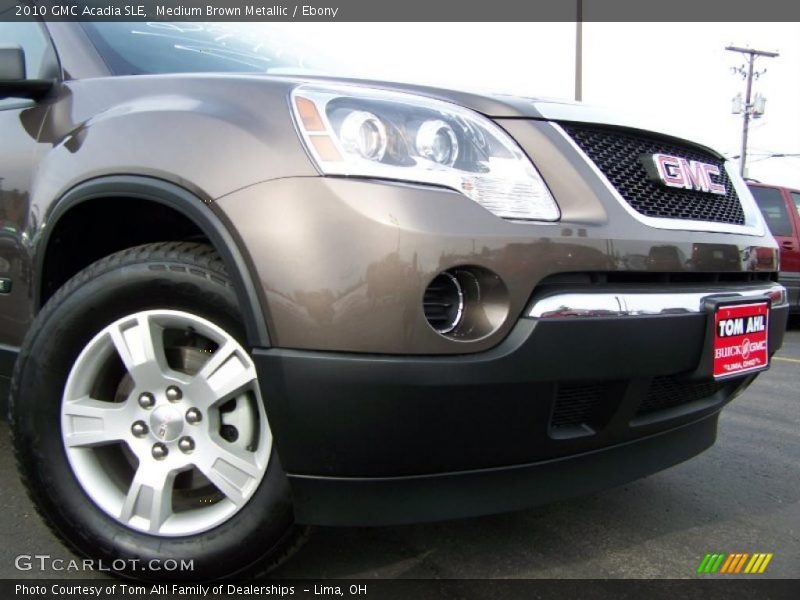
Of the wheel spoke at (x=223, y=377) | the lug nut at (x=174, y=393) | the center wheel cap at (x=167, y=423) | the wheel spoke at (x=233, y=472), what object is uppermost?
the wheel spoke at (x=223, y=377)

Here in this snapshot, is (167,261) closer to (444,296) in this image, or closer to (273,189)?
(273,189)

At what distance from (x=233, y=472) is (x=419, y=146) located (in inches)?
36.8

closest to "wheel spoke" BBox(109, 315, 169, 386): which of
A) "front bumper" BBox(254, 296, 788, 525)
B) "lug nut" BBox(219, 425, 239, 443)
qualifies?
"lug nut" BBox(219, 425, 239, 443)

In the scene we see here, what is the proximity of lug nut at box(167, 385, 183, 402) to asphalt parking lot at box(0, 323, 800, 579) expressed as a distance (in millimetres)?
582

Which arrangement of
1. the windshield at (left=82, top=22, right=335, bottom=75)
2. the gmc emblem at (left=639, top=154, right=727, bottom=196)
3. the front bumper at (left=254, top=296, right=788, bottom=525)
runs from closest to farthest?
the front bumper at (left=254, top=296, right=788, bottom=525), the gmc emblem at (left=639, top=154, right=727, bottom=196), the windshield at (left=82, top=22, right=335, bottom=75)

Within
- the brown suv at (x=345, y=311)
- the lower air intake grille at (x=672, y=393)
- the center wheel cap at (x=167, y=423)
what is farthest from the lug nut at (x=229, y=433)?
the lower air intake grille at (x=672, y=393)

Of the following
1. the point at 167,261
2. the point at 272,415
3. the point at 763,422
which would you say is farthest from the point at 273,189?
the point at 763,422

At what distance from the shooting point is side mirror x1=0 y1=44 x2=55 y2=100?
2057 mm

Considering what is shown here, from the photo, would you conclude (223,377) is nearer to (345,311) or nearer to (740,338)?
(345,311)

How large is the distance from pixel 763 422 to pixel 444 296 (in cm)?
302

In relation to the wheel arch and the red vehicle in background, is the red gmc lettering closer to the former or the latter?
the wheel arch

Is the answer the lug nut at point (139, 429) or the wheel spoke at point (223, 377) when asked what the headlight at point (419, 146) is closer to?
the wheel spoke at point (223, 377)

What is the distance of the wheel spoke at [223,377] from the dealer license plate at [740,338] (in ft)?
4.03

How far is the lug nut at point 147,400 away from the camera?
70.1 inches
